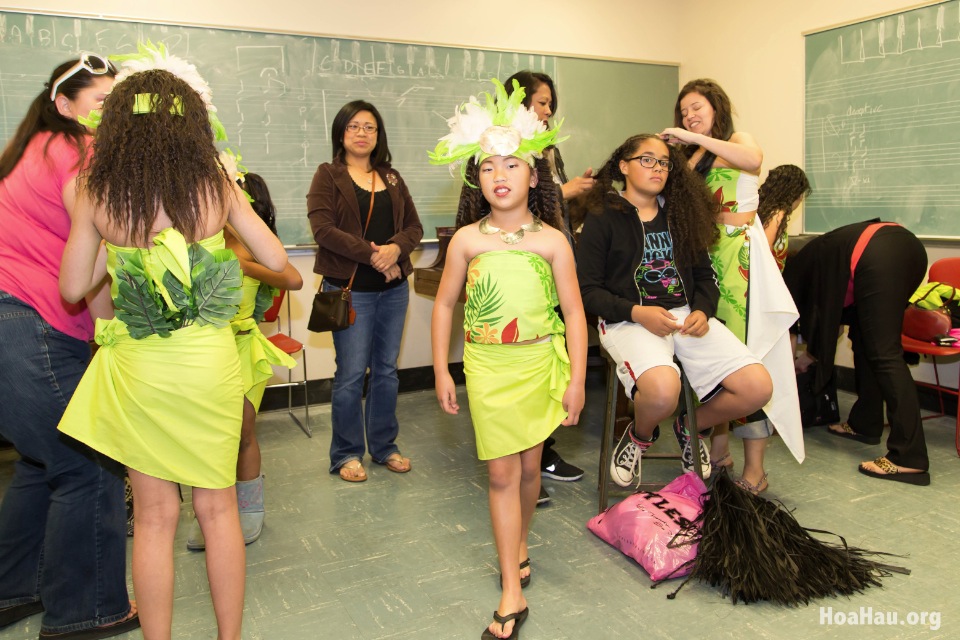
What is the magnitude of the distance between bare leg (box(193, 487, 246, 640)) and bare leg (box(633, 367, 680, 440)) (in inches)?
57.5

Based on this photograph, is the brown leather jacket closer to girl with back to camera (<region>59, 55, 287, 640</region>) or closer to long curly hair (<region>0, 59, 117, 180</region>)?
long curly hair (<region>0, 59, 117, 180</region>)

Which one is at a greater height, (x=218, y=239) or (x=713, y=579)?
(x=218, y=239)

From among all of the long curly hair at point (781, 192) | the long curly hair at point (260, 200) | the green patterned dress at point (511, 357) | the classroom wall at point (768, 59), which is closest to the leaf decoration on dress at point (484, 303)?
the green patterned dress at point (511, 357)

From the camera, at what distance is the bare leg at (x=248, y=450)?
8.72ft

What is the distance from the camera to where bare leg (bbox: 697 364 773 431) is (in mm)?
2752

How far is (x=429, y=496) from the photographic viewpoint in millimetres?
3238

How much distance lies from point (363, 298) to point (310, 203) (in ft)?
1.54

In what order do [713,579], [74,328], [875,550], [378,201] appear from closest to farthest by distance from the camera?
[74,328] < [713,579] < [875,550] < [378,201]

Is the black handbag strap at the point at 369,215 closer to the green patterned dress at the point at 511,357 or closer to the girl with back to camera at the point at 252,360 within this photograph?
the girl with back to camera at the point at 252,360

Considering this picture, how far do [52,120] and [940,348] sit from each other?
3.66 meters

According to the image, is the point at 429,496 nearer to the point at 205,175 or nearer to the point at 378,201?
the point at 378,201

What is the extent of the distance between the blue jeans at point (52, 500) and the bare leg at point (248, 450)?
52 centimetres

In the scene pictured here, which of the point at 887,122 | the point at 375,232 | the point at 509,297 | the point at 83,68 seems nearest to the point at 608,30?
the point at 887,122

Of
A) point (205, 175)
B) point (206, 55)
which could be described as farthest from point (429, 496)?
point (206, 55)
